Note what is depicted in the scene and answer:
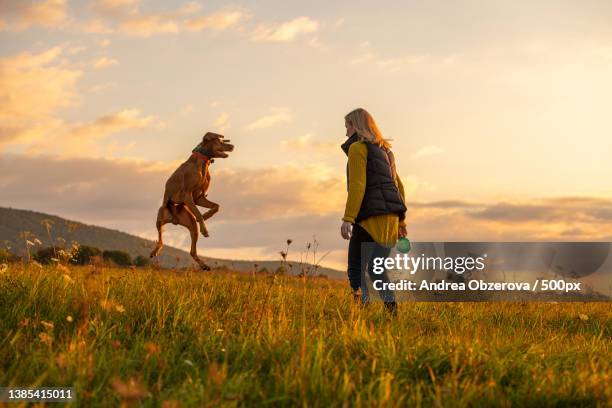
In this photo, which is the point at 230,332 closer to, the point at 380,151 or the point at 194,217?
A: the point at 380,151

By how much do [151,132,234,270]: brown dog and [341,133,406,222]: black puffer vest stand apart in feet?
15.6

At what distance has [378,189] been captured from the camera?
7.10 metres

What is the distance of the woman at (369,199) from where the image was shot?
23.0 feet

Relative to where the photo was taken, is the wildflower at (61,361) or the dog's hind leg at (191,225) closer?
the wildflower at (61,361)

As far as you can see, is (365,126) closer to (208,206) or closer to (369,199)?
(369,199)

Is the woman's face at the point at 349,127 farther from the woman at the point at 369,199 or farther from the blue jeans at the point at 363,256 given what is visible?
the blue jeans at the point at 363,256

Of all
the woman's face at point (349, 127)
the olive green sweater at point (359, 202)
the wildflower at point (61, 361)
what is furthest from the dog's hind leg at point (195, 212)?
the wildflower at point (61, 361)

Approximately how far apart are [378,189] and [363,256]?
0.75 meters

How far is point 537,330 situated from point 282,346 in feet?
14.0

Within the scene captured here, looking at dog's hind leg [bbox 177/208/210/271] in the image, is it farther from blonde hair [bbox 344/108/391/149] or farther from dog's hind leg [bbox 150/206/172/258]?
blonde hair [bbox 344/108/391/149]

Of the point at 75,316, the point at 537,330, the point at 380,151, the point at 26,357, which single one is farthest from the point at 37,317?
the point at 537,330

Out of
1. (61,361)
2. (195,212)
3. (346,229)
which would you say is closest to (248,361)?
(61,361)

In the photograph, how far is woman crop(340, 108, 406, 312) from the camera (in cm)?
700

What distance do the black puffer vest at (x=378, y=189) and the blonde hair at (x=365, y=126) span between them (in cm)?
7
